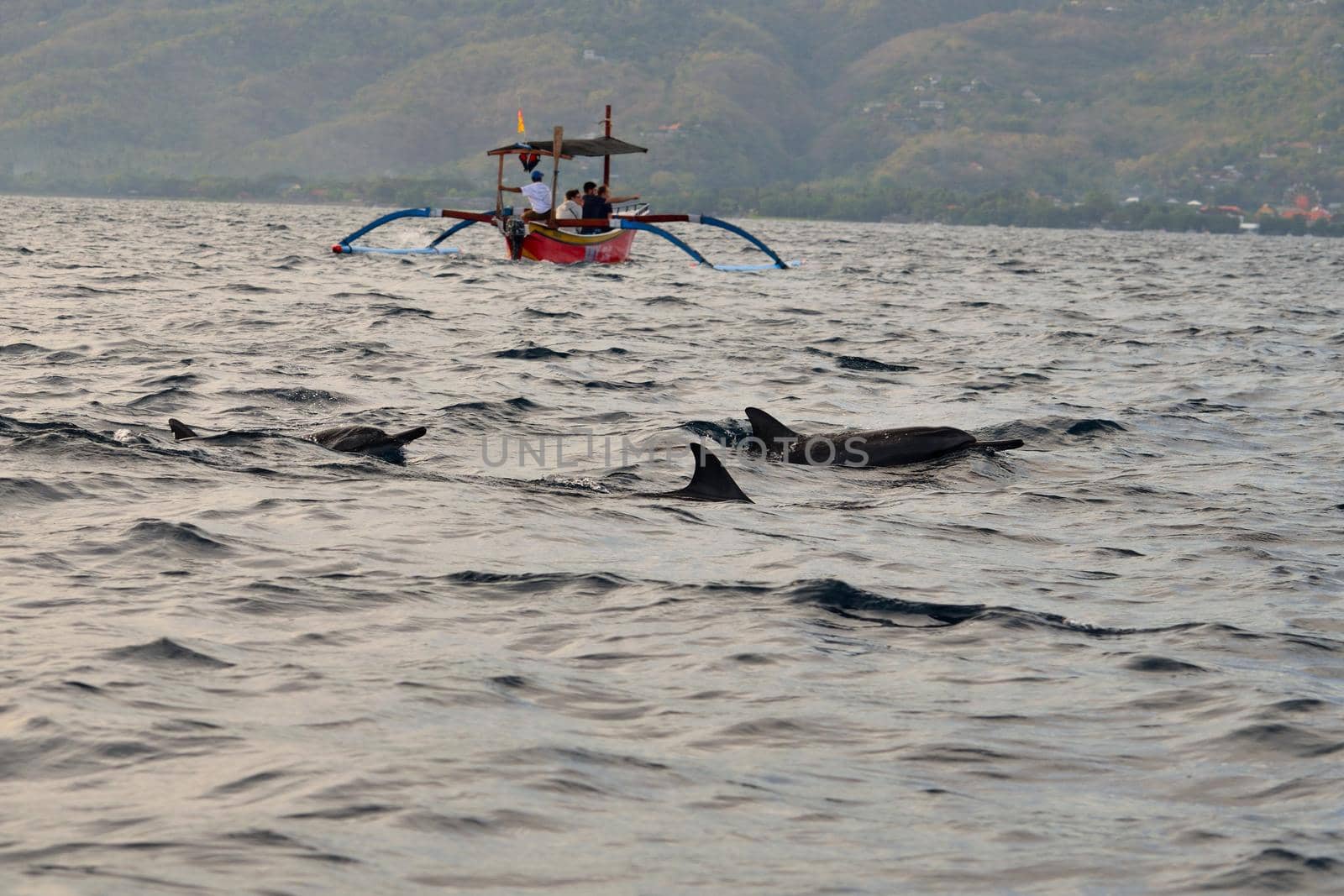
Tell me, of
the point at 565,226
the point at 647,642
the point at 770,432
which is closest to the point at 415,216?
the point at 565,226

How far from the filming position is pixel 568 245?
38906 millimetres

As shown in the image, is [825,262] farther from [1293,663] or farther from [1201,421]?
[1293,663]

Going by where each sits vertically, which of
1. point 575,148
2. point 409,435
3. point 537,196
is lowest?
point 409,435

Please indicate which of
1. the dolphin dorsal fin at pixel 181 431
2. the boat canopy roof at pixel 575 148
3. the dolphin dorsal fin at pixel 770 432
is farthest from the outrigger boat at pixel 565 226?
the dolphin dorsal fin at pixel 181 431

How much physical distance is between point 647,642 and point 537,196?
30727mm

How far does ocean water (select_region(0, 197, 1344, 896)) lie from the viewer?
4992mm

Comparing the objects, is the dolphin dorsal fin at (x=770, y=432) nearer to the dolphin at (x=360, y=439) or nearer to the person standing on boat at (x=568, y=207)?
the dolphin at (x=360, y=439)

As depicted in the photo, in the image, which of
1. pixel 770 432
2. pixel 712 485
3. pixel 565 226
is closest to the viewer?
pixel 712 485

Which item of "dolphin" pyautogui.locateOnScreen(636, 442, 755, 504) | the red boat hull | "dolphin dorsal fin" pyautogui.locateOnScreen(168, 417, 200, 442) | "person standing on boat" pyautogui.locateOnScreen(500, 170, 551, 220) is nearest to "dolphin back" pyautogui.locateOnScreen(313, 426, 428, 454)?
"dolphin dorsal fin" pyautogui.locateOnScreen(168, 417, 200, 442)

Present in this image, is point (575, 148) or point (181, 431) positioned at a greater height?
point (575, 148)

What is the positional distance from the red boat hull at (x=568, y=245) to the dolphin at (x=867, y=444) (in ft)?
86.6

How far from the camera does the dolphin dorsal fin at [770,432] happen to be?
12586mm

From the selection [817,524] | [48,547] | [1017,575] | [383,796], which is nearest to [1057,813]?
[383,796]

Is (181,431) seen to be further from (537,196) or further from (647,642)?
(537,196)
